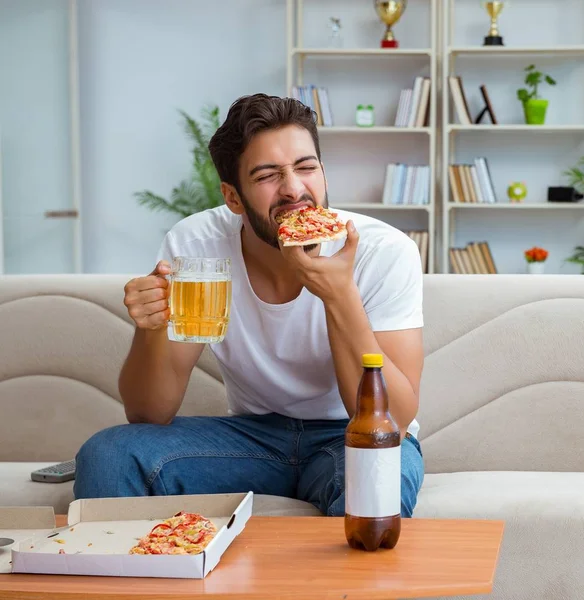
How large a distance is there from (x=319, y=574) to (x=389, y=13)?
4.99 meters

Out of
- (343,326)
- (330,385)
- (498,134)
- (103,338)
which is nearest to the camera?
(343,326)

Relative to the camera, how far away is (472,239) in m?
6.02

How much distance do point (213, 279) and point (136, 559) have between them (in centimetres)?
51

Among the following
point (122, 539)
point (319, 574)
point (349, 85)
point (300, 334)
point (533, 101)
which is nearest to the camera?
→ point (319, 574)

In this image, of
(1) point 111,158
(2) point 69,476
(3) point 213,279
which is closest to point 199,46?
(1) point 111,158

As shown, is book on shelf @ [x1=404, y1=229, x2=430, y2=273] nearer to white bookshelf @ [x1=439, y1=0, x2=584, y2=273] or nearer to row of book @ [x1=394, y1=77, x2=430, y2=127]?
white bookshelf @ [x1=439, y1=0, x2=584, y2=273]

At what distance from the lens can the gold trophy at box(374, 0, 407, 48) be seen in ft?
18.7

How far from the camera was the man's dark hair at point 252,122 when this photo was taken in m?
1.98

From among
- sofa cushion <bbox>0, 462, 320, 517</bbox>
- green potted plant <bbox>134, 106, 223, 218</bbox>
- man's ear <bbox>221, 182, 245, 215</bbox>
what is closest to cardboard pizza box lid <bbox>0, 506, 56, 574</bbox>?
sofa cushion <bbox>0, 462, 320, 517</bbox>

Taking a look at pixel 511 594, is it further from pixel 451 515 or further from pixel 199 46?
pixel 199 46

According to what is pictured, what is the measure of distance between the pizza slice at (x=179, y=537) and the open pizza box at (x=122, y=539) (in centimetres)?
3

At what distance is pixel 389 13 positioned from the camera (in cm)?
572

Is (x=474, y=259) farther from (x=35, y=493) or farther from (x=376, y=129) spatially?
(x=35, y=493)

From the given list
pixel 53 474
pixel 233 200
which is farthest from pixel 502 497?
pixel 53 474
